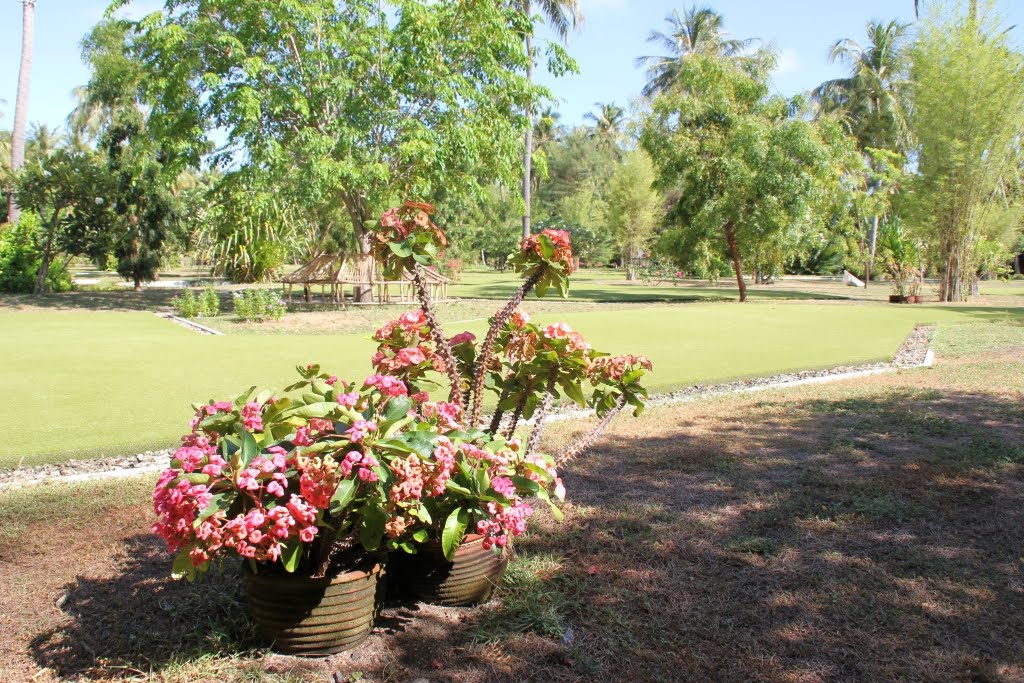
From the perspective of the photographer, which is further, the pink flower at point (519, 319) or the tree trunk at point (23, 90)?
the tree trunk at point (23, 90)

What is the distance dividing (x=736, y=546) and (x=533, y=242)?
1.72 m

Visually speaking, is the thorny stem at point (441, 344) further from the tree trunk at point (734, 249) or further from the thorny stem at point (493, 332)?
the tree trunk at point (734, 249)

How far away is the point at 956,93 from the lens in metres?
20.9

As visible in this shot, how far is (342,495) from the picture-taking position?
2303mm

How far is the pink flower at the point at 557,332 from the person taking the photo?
134 inches

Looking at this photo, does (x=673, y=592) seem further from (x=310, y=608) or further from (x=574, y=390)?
(x=310, y=608)

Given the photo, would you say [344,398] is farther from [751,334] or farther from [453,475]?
[751,334]

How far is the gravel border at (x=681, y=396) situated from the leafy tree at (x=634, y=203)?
25423 mm

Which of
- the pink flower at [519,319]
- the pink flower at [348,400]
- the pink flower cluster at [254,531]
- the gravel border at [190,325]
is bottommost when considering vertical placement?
the gravel border at [190,325]

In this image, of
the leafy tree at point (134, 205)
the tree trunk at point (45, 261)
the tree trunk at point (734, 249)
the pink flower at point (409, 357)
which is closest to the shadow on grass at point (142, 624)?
the pink flower at point (409, 357)

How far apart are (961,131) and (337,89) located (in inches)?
656

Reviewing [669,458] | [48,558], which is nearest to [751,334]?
[669,458]

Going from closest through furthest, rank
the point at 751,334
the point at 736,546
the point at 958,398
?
the point at 736,546 < the point at 958,398 < the point at 751,334

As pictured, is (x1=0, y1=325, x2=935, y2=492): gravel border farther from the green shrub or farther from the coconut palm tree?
the coconut palm tree
